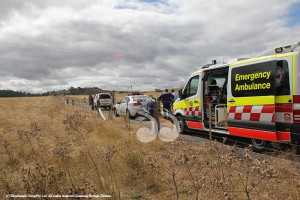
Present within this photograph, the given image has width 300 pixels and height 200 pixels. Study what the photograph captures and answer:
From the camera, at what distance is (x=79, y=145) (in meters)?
6.83

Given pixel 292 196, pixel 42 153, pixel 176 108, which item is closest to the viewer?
pixel 292 196

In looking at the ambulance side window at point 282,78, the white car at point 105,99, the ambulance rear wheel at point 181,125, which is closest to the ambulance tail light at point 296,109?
the ambulance side window at point 282,78

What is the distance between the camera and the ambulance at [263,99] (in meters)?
5.98

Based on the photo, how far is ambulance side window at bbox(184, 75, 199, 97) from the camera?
9.31m

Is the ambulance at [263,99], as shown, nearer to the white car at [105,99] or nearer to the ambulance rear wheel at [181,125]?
the ambulance rear wheel at [181,125]

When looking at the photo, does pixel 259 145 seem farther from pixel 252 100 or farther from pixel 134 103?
pixel 134 103

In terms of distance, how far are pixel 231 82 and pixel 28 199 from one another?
5.65 metres

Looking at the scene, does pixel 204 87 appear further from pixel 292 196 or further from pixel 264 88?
pixel 292 196

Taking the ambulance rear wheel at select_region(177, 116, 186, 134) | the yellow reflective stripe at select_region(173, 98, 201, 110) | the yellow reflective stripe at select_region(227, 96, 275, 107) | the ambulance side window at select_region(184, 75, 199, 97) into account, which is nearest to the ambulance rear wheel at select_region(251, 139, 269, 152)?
the yellow reflective stripe at select_region(227, 96, 275, 107)

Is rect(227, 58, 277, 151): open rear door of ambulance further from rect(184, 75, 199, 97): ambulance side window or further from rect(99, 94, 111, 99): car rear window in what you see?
rect(99, 94, 111, 99): car rear window

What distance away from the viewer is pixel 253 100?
6.77m

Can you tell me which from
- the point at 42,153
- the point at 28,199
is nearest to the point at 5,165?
the point at 42,153

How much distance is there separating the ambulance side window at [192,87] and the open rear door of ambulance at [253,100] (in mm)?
1865

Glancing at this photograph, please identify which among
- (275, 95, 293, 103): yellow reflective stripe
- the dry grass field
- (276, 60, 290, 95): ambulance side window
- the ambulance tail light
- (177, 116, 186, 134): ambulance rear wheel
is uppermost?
(276, 60, 290, 95): ambulance side window
